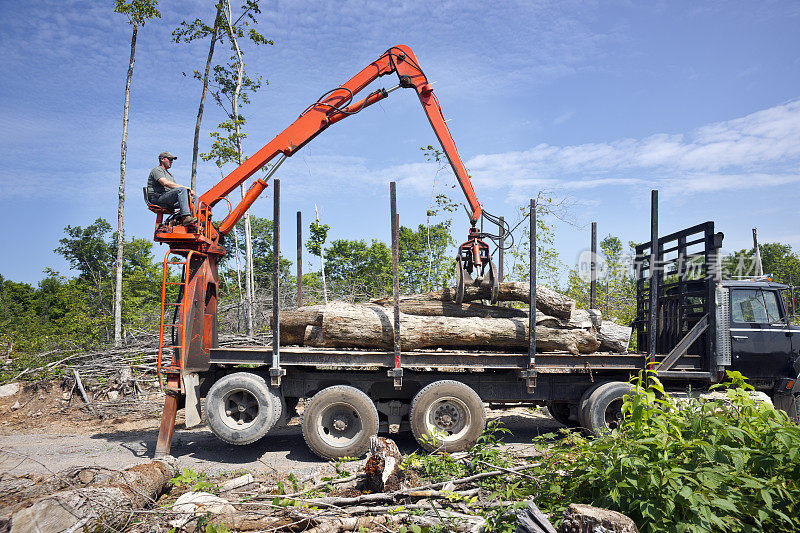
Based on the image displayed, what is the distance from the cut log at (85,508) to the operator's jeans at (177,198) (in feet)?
12.2

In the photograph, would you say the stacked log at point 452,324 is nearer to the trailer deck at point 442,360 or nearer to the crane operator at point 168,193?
the trailer deck at point 442,360

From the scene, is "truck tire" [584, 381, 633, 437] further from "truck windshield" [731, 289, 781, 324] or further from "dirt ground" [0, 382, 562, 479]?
"truck windshield" [731, 289, 781, 324]

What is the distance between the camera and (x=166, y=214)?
7.29m

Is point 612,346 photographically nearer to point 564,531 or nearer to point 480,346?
point 480,346

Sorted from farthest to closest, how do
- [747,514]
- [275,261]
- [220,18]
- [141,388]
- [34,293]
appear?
1. [34,293]
2. [220,18]
3. [141,388]
4. [275,261]
5. [747,514]

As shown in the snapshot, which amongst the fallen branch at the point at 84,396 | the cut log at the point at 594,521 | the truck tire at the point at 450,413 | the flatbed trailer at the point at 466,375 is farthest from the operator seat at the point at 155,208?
the cut log at the point at 594,521

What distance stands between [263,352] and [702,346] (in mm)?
6568

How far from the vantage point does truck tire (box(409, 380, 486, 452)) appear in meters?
6.85

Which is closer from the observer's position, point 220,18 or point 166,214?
point 166,214

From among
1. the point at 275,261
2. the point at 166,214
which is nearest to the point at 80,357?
the point at 166,214

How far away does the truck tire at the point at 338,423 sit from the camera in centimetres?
677

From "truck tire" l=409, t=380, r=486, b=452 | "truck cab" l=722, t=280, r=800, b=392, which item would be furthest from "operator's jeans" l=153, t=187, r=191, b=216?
"truck cab" l=722, t=280, r=800, b=392

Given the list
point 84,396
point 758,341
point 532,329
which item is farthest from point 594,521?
point 84,396

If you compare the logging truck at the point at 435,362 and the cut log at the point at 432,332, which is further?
the cut log at the point at 432,332
